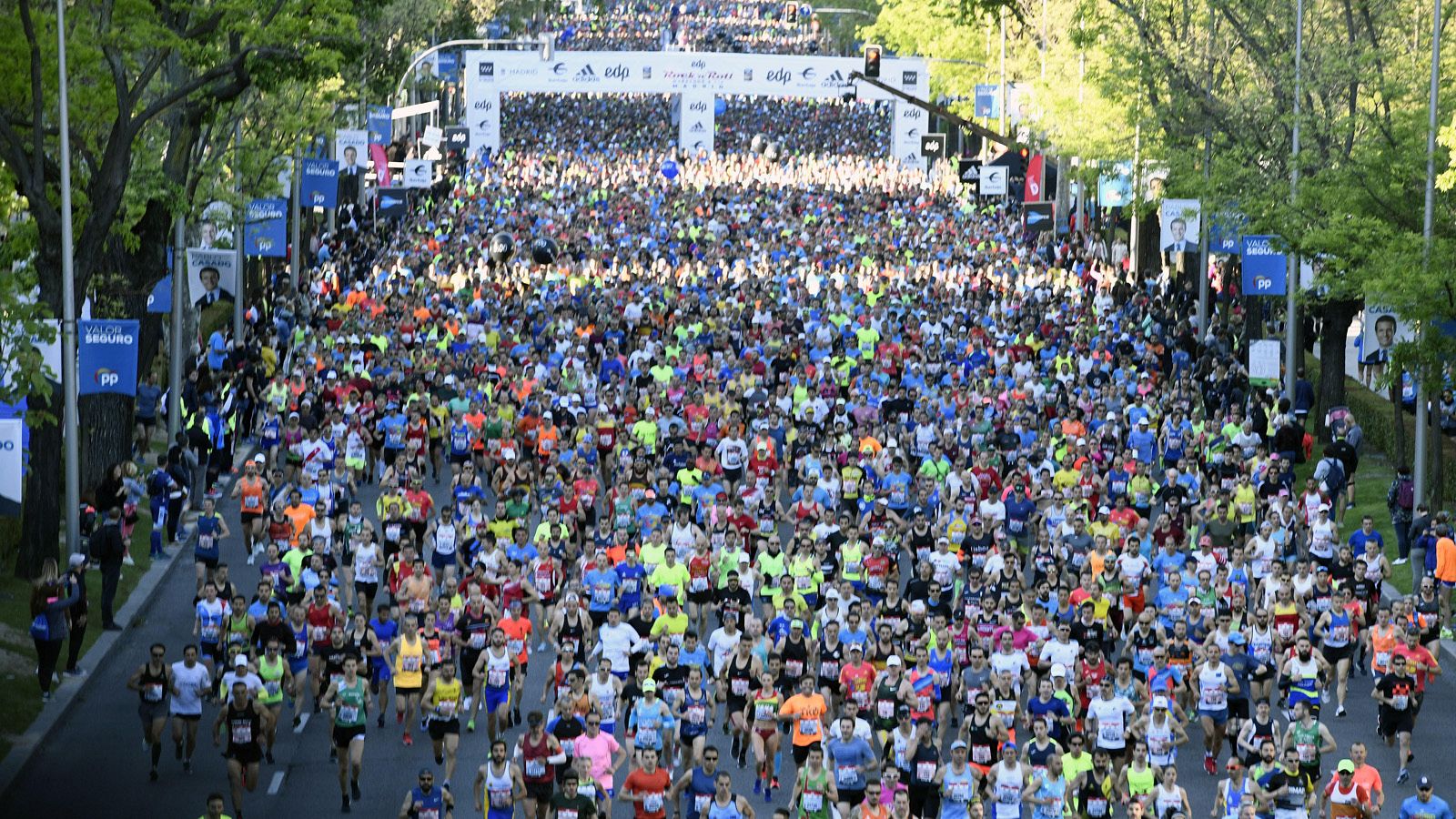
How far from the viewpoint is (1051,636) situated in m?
19.8

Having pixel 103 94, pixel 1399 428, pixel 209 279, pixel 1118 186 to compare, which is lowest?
pixel 1399 428

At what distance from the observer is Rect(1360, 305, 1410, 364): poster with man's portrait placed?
28.6 meters

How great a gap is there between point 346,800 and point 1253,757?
673 centimetres

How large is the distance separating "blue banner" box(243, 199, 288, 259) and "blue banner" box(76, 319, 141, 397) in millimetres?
10520

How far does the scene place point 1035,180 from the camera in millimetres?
47688

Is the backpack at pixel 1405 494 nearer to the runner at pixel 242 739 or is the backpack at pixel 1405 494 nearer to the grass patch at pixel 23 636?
the grass patch at pixel 23 636

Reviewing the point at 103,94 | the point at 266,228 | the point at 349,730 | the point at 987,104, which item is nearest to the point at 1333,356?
the point at 266,228

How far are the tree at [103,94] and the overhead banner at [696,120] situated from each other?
46908 mm

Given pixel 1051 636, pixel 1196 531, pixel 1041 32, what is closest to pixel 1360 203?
pixel 1196 531

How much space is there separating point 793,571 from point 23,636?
7.35 m

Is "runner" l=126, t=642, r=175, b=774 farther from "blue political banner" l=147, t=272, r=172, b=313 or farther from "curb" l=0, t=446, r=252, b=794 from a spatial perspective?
"blue political banner" l=147, t=272, r=172, b=313

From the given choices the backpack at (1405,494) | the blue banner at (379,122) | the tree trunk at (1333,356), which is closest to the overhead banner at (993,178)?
the blue banner at (379,122)

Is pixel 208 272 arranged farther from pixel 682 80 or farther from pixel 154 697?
pixel 682 80

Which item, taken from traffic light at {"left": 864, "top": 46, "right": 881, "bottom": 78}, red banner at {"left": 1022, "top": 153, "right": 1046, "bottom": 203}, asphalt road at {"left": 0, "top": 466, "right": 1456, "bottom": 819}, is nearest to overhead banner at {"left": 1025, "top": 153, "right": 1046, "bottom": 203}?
red banner at {"left": 1022, "top": 153, "right": 1046, "bottom": 203}
